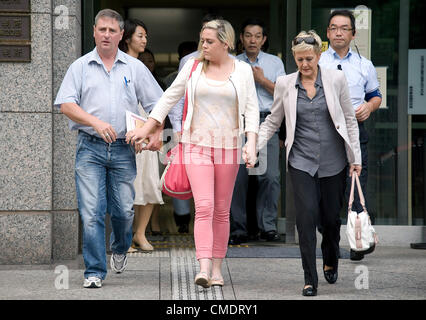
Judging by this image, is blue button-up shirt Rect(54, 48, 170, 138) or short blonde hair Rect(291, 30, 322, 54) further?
blue button-up shirt Rect(54, 48, 170, 138)

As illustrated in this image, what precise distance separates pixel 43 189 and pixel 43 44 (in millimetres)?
1295

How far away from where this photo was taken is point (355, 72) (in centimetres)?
801

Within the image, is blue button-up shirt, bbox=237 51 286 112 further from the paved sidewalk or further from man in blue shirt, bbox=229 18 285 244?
the paved sidewalk

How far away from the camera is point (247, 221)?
965 centimetres

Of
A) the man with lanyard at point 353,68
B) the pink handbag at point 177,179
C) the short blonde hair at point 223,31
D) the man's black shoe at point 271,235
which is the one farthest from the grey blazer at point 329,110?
the man's black shoe at point 271,235

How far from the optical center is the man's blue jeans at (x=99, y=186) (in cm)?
660

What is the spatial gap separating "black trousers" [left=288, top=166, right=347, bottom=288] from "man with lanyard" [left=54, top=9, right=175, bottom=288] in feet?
3.88

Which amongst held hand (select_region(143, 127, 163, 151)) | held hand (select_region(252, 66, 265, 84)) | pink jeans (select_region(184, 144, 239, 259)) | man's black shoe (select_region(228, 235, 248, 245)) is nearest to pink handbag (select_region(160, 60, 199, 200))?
pink jeans (select_region(184, 144, 239, 259))

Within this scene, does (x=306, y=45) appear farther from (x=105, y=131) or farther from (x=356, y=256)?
(x=356, y=256)

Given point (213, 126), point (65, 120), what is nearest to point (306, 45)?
point (213, 126)

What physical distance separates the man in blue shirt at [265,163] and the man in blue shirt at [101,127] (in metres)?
2.26

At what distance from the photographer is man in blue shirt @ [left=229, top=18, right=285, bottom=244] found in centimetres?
901

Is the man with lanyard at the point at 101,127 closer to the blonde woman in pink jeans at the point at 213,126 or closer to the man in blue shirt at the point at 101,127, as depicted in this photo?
the man in blue shirt at the point at 101,127
